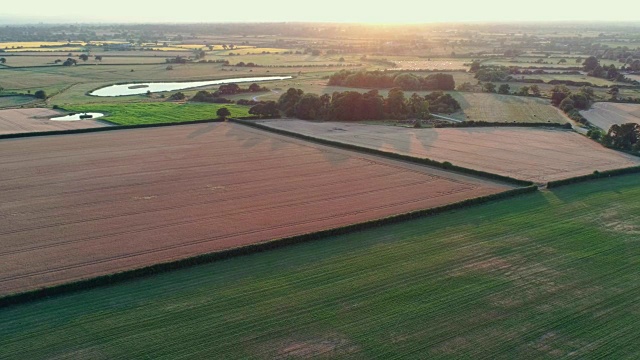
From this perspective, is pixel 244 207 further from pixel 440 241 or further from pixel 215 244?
pixel 440 241

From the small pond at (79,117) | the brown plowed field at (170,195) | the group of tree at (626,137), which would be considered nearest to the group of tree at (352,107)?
the brown plowed field at (170,195)

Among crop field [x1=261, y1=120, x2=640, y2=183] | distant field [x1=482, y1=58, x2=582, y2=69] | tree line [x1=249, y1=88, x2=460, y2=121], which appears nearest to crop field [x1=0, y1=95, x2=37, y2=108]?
tree line [x1=249, y1=88, x2=460, y2=121]

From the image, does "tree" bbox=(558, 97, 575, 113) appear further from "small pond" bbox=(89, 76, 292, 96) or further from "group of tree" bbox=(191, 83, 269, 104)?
"small pond" bbox=(89, 76, 292, 96)

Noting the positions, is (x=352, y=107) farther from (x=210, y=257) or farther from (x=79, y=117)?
(x=210, y=257)

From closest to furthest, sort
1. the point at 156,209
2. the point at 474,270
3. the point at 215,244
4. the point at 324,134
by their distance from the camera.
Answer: the point at 474,270
the point at 215,244
the point at 156,209
the point at 324,134

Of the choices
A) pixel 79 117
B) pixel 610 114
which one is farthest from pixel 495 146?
pixel 79 117

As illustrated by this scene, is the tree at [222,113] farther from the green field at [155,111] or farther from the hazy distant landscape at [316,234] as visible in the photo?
the green field at [155,111]

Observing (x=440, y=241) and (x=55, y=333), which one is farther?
(x=440, y=241)

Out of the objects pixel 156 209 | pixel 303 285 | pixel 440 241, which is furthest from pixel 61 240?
pixel 440 241
